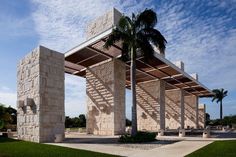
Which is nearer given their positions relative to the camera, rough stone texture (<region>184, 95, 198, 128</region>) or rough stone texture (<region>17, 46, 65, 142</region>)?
rough stone texture (<region>17, 46, 65, 142</region>)

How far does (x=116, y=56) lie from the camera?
1022 inches

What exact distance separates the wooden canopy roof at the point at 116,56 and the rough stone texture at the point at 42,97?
4.48 meters

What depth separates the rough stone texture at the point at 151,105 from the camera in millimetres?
35031

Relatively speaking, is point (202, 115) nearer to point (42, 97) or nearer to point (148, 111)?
point (148, 111)

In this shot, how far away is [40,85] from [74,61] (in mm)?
9816

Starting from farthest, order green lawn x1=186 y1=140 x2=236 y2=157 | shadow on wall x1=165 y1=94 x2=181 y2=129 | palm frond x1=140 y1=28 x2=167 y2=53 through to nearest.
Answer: shadow on wall x1=165 y1=94 x2=181 y2=129 → palm frond x1=140 y1=28 x2=167 y2=53 → green lawn x1=186 y1=140 x2=236 y2=157

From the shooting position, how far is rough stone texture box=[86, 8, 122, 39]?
23703 mm

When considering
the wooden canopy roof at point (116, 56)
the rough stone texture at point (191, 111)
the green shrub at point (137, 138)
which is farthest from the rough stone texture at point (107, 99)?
the rough stone texture at point (191, 111)

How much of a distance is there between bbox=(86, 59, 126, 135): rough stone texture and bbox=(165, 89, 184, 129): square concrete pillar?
18.0 metres

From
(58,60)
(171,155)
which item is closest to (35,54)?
(58,60)

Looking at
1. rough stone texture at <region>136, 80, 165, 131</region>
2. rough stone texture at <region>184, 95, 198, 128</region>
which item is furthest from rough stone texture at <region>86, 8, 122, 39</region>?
rough stone texture at <region>184, 95, 198, 128</region>

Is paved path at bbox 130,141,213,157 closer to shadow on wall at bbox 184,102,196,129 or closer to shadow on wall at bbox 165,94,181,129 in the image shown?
shadow on wall at bbox 165,94,181,129

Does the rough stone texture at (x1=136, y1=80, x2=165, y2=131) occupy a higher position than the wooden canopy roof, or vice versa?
the wooden canopy roof

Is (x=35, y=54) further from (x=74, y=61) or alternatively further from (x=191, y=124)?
(x=191, y=124)
